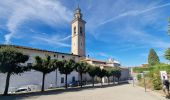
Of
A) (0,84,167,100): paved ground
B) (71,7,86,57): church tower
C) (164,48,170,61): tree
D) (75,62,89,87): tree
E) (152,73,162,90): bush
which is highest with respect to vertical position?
(71,7,86,57): church tower

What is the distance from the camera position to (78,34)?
7431 centimetres

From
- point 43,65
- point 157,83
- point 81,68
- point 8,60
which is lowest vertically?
point 157,83

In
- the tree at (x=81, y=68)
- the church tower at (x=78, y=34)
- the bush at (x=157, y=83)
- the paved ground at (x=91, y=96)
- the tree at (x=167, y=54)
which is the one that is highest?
the church tower at (x=78, y=34)

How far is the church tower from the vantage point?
7306cm

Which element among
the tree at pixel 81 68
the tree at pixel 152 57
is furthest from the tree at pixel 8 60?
the tree at pixel 152 57

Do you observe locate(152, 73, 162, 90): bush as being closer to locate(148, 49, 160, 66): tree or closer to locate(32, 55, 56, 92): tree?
locate(32, 55, 56, 92): tree

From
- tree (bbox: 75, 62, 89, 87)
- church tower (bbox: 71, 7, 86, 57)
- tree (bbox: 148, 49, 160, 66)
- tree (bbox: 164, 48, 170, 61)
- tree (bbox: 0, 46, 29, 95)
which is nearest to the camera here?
tree (bbox: 0, 46, 29, 95)

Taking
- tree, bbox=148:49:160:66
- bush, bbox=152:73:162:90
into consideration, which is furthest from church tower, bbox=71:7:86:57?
bush, bbox=152:73:162:90

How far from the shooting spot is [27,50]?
40.0 metres

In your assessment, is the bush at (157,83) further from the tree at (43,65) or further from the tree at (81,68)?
the tree at (43,65)

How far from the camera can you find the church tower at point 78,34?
73.1 metres

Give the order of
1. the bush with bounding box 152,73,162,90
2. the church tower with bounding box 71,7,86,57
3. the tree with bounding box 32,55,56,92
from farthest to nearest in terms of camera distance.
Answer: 1. the church tower with bounding box 71,7,86,57
2. the tree with bounding box 32,55,56,92
3. the bush with bounding box 152,73,162,90

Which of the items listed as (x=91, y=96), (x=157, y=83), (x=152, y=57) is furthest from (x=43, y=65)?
(x=152, y=57)

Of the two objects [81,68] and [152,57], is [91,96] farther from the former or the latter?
[152,57]
